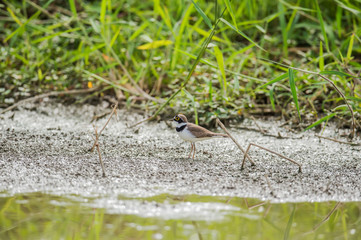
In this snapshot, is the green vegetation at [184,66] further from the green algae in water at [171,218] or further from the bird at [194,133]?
the green algae in water at [171,218]

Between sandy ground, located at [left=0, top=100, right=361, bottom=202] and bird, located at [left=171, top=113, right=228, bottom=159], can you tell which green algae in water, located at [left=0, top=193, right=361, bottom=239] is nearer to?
sandy ground, located at [left=0, top=100, right=361, bottom=202]

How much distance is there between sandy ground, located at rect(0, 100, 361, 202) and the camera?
116 inches

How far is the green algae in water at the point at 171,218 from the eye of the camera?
2328mm

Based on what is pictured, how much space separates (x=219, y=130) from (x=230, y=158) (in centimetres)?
78

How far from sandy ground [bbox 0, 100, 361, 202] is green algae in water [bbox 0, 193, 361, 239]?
5.3 inches

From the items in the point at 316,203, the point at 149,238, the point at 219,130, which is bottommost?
the point at 219,130

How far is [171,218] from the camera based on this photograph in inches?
99.0

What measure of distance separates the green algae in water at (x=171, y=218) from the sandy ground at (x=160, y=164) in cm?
13

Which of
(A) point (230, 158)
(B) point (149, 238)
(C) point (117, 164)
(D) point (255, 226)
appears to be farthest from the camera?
(A) point (230, 158)

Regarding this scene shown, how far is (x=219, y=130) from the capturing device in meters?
4.44

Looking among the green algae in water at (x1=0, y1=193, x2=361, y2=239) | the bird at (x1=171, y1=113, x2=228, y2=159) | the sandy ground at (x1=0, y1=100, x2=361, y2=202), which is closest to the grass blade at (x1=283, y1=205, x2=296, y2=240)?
the green algae in water at (x1=0, y1=193, x2=361, y2=239)

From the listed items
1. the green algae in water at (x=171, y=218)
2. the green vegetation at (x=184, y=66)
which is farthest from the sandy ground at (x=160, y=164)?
the green vegetation at (x=184, y=66)

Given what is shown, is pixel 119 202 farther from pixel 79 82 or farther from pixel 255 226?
pixel 79 82

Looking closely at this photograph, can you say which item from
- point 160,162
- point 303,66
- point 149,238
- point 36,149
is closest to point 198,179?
point 160,162
